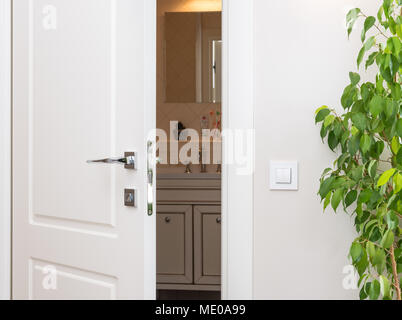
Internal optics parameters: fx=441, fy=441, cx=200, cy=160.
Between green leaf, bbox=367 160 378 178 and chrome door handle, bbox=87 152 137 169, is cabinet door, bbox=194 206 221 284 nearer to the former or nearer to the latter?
chrome door handle, bbox=87 152 137 169

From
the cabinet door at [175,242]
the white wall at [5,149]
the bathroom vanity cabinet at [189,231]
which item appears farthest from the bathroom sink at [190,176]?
the white wall at [5,149]

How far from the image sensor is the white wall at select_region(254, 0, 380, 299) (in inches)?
57.3

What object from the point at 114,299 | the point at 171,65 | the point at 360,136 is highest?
the point at 171,65

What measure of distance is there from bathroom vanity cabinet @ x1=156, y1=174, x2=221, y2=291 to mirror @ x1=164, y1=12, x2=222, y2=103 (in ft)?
2.68

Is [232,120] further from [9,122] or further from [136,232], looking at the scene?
[9,122]

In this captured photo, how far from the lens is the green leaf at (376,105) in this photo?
1.12 m

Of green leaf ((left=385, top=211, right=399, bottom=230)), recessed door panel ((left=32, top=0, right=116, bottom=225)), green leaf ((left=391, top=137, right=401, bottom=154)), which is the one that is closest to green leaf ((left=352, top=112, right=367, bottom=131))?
green leaf ((left=391, top=137, right=401, bottom=154))

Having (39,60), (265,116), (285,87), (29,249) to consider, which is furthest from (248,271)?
(39,60)

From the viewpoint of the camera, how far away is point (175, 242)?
2764 millimetres

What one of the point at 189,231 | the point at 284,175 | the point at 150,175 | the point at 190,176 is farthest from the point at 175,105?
the point at 150,175

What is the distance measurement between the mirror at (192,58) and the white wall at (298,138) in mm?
1799

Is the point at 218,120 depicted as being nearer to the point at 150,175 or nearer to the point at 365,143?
the point at 150,175

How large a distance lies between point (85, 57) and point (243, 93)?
539 millimetres

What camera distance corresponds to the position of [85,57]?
1.46 m
